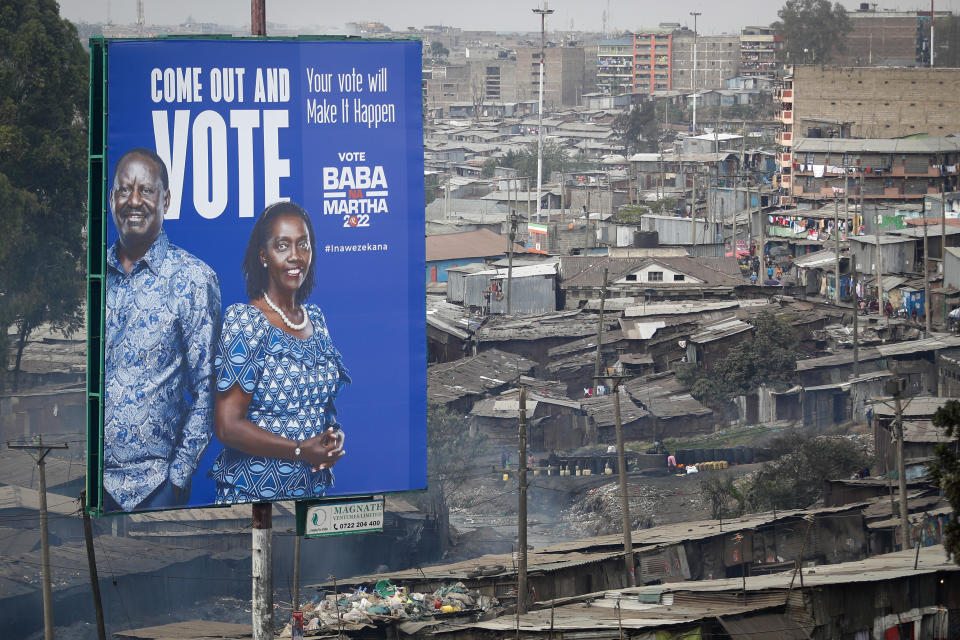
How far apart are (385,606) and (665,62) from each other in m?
114

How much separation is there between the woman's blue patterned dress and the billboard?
0.04 feet

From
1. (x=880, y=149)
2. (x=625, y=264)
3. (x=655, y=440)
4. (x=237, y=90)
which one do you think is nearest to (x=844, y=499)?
(x=655, y=440)

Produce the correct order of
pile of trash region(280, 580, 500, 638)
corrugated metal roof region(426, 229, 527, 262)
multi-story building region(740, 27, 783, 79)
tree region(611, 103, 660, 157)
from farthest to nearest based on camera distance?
1. multi-story building region(740, 27, 783, 79)
2. tree region(611, 103, 660, 157)
3. corrugated metal roof region(426, 229, 527, 262)
4. pile of trash region(280, 580, 500, 638)

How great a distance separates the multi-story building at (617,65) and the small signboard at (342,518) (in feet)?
378

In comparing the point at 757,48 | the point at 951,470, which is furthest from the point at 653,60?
the point at 951,470

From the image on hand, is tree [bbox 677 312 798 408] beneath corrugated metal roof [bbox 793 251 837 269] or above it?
beneath

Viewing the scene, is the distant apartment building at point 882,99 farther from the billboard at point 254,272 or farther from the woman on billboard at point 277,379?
the woman on billboard at point 277,379

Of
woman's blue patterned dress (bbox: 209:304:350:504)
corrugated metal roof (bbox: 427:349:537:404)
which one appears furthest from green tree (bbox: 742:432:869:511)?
woman's blue patterned dress (bbox: 209:304:350:504)

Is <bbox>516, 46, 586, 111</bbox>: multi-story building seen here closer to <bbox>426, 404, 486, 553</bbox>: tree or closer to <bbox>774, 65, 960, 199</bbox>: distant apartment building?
<bbox>774, 65, 960, 199</bbox>: distant apartment building

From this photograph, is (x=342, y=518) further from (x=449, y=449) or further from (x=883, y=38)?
(x=883, y=38)

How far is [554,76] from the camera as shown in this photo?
129m

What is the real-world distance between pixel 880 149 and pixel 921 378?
26.5m

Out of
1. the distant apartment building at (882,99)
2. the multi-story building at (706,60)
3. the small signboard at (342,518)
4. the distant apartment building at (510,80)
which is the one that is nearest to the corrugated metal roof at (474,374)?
the small signboard at (342,518)

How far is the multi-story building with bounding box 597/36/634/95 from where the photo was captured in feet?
413
